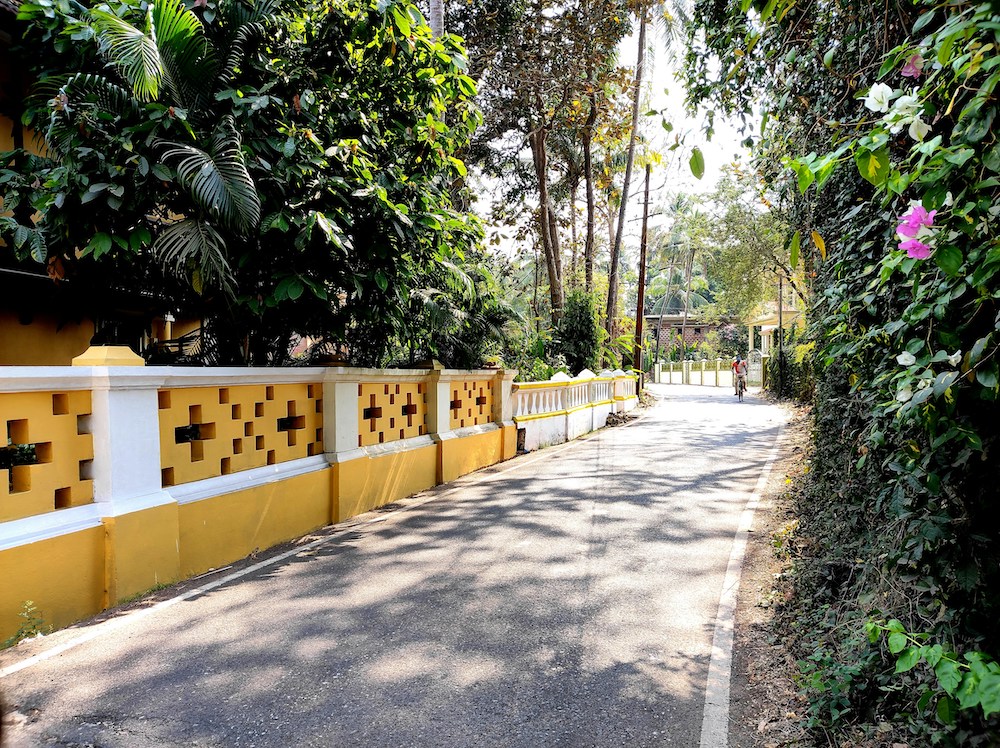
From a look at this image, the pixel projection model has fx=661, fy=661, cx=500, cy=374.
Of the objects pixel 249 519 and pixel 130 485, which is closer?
pixel 130 485

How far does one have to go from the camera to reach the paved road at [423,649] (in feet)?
10.3

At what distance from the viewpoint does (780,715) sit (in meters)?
3.38

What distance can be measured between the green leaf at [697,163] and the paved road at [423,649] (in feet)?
8.91

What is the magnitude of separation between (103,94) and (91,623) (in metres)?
4.00

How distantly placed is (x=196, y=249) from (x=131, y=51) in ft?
4.79

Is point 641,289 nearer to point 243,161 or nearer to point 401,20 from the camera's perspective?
point 401,20

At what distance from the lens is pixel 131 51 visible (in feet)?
15.9

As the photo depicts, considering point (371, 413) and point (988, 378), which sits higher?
point (988, 378)

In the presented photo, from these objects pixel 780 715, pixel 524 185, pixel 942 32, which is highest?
pixel 524 185

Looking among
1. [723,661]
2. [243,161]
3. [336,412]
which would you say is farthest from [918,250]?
[336,412]

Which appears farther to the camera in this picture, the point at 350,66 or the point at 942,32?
the point at 350,66

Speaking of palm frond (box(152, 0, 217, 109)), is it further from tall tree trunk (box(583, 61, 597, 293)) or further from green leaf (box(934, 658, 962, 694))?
tall tree trunk (box(583, 61, 597, 293))

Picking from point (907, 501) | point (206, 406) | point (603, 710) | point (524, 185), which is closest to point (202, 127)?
point (206, 406)

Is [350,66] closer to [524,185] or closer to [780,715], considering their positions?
[780,715]
